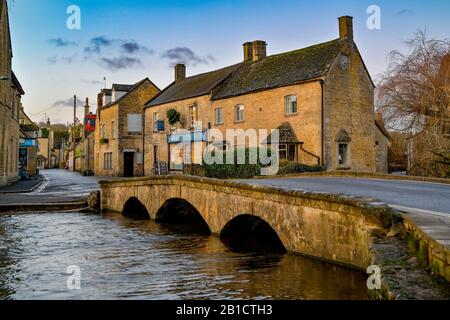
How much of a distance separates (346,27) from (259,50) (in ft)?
25.1

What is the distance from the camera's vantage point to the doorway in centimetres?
4050

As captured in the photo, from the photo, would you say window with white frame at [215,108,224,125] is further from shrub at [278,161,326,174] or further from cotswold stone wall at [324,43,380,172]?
shrub at [278,161,326,174]

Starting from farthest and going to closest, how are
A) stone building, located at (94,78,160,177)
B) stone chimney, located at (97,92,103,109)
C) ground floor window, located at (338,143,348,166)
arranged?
stone chimney, located at (97,92,103,109) < stone building, located at (94,78,160,177) < ground floor window, located at (338,143,348,166)

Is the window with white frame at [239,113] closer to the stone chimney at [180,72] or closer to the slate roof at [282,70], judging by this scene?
the slate roof at [282,70]

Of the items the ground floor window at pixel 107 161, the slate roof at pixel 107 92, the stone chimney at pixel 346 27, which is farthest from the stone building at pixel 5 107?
the stone chimney at pixel 346 27

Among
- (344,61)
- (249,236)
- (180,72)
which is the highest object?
(180,72)

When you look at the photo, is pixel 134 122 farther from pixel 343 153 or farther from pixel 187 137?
pixel 343 153

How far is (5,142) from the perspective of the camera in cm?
2503

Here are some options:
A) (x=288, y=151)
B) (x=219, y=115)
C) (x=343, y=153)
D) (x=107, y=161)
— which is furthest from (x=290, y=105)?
(x=107, y=161)

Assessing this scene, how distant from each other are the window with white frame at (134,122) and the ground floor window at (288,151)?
19.0 m

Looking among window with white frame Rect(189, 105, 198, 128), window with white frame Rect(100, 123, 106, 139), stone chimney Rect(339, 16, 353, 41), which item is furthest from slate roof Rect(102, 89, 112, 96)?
stone chimney Rect(339, 16, 353, 41)

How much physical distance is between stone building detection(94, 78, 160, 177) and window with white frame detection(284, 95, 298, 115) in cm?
1825

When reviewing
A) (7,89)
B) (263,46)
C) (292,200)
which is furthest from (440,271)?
(263,46)

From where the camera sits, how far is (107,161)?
4297cm
